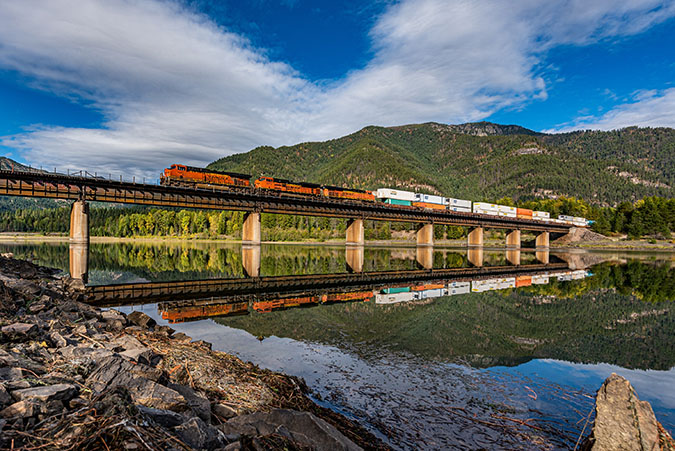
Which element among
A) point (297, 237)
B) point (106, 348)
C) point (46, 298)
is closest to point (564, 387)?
point (106, 348)

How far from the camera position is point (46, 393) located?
13.2ft

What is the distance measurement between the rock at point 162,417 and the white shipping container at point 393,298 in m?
17.9

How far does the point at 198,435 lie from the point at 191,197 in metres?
55.5

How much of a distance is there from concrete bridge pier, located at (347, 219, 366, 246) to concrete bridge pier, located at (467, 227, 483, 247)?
117ft

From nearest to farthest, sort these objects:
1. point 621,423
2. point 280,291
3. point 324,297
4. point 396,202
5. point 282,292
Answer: point 621,423
point 324,297
point 282,292
point 280,291
point 396,202

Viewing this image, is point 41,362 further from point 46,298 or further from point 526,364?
point 526,364

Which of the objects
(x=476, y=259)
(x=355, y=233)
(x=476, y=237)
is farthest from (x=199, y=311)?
(x=476, y=237)

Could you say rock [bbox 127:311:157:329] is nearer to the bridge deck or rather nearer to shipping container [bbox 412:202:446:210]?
the bridge deck

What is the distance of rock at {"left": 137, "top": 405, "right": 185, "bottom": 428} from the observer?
396cm

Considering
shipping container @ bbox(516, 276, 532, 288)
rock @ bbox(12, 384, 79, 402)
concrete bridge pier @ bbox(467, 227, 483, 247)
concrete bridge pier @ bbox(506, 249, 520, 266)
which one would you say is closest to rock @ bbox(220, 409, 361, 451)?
rock @ bbox(12, 384, 79, 402)

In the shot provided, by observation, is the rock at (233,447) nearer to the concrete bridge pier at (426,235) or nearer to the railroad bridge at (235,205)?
the railroad bridge at (235,205)

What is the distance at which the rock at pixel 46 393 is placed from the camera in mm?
3945

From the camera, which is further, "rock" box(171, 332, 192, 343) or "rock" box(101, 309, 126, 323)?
"rock" box(101, 309, 126, 323)

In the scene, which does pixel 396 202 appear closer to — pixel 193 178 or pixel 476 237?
pixel 476 237
